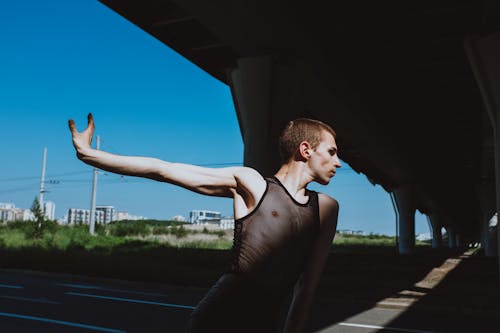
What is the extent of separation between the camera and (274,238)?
1704 millimetres

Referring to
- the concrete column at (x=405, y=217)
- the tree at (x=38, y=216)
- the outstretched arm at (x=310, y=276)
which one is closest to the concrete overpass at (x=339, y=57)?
the outstretched arm at (x=310, y=276)

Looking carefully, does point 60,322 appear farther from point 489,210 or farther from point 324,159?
point 489,210

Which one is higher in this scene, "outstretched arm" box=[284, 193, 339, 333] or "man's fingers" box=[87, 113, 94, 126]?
"man's fingers" box=[87, 113, 94, 126]

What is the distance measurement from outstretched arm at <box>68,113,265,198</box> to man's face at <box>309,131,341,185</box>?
8.6 inches

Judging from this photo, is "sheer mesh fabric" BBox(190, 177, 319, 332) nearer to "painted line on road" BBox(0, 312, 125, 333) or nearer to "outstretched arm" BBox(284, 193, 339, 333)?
"outstretched arm" BBox(284, 193, 339, 333)

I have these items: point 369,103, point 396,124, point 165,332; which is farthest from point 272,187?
point 396,124

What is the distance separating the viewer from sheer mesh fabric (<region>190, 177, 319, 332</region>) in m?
1.67

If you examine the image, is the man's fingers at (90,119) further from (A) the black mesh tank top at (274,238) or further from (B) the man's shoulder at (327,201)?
(B) the man's shoulder at (327,201)

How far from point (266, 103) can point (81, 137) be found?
10609mm

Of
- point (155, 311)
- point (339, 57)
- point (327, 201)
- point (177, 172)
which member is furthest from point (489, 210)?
point (177, 172)

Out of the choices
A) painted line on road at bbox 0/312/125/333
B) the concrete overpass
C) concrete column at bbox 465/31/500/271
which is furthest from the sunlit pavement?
concrete column at bbox 465/31/500/271

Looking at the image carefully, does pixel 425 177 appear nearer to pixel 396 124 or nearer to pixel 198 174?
pixel 396 124

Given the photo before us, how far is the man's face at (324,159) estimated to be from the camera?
1.80 metres

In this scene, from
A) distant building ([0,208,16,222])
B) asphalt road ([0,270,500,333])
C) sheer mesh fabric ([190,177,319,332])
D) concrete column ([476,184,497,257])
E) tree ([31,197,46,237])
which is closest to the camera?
sheer mesh fabric ([190,177,319,332])
